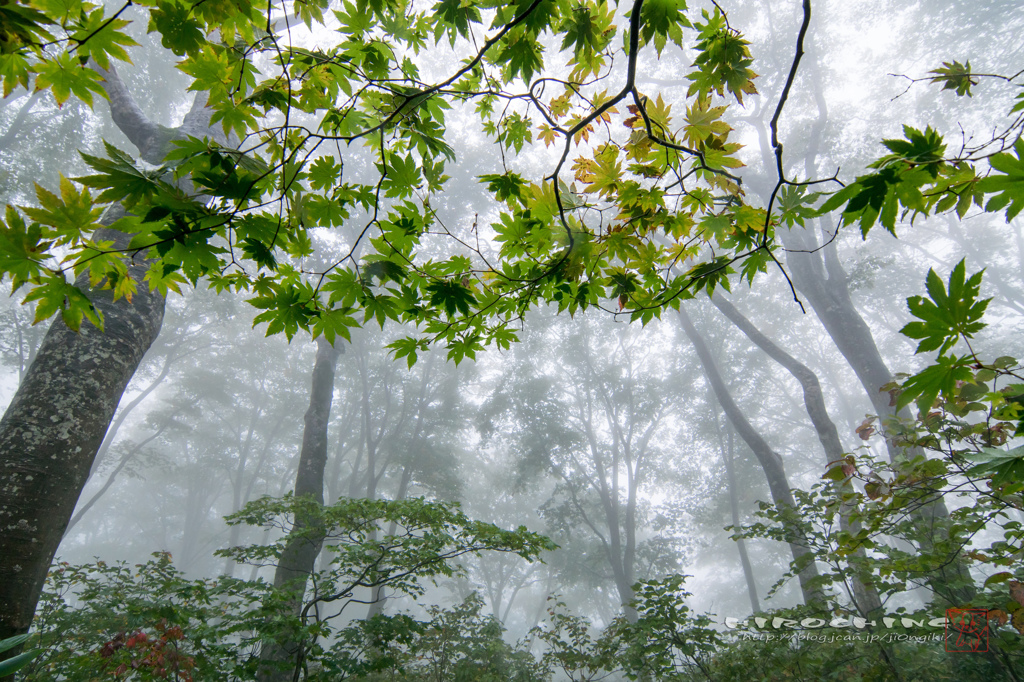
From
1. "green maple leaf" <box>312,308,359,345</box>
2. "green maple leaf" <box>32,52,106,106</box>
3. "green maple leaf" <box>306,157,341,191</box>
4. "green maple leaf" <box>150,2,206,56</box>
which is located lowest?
"green maple leaf" <box>312,308,359,345</box>

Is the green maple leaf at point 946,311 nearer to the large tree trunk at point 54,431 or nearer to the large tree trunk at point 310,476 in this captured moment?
the large tree trunk at point 54,431

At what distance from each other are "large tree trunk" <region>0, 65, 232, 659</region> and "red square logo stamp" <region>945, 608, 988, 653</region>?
14.8 ft

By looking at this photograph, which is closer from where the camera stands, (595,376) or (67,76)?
(67,76)

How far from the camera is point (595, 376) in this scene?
676 inches

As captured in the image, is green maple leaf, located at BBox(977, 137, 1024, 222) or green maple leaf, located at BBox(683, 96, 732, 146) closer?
green maple leaf, located at BBox(977, 137, 1024, 222)

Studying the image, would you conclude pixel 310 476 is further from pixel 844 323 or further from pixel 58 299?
pixel 844 323


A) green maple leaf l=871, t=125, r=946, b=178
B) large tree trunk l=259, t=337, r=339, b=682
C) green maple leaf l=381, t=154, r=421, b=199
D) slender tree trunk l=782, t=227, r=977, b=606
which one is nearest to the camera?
green maple leaf l=871, t=125, r=946, b=178

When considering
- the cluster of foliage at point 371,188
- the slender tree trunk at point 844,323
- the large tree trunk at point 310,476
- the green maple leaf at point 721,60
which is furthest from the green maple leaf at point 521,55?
the slender tree trunk at point 844,323

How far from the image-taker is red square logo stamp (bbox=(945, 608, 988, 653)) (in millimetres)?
2430

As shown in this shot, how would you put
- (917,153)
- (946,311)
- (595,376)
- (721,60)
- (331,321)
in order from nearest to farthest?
(946,311) → (917,153) → (721,60) → (331,321) → (595,376)

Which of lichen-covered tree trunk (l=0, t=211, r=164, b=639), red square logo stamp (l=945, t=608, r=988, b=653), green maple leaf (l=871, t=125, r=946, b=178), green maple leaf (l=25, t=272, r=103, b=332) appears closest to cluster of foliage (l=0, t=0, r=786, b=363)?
green maple leaf (l=25, t=272, r=103, b=332)

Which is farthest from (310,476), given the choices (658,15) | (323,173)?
(658,15)

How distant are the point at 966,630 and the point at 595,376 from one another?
14497 millimetres

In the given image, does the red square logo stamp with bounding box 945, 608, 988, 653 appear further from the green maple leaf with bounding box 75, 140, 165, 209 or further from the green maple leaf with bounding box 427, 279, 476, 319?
the green maple leaf with bounding box 75, 140, 165, 209
